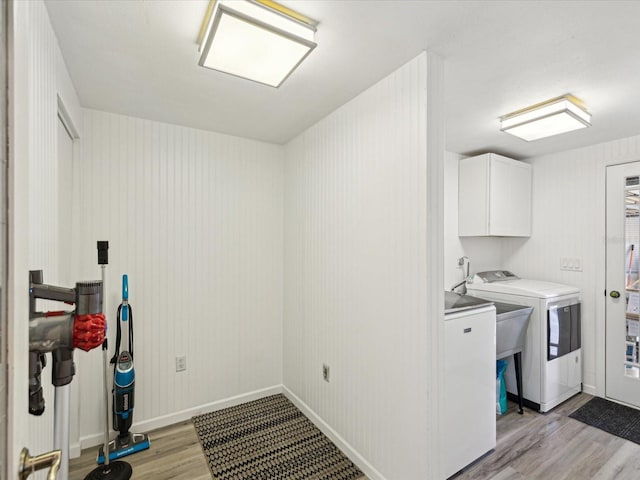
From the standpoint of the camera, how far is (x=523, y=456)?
7.50ft

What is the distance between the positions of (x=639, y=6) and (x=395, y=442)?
2.34 metres

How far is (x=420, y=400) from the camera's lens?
5.74 ft

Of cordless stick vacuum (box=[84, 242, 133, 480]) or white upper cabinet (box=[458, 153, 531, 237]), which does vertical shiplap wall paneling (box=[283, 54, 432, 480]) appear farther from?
white upper cabinet (box=[458, 153, 531, 237])

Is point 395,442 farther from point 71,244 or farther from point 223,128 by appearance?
point 223,128

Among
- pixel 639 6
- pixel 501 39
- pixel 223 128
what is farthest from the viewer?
pixel 223 128

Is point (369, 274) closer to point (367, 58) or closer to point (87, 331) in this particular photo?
point (367, 58)

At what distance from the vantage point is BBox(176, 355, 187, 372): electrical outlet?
271 cm

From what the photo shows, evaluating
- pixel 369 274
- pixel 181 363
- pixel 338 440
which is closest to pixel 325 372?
pixel 338 440

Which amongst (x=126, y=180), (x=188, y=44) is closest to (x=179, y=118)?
(x=126, y=180)

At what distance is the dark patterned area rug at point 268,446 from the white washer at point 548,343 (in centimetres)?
184

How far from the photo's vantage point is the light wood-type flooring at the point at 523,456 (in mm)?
2104

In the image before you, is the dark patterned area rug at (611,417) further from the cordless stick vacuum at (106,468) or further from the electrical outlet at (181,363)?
the cordless stick vacuum at (106,468)

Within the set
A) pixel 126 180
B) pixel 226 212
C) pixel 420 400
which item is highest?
pixel 126 180

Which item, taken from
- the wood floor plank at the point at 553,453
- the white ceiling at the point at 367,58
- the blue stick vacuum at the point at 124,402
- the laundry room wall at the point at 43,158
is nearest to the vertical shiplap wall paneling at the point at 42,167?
the laundry room wall at the point at 43,158
